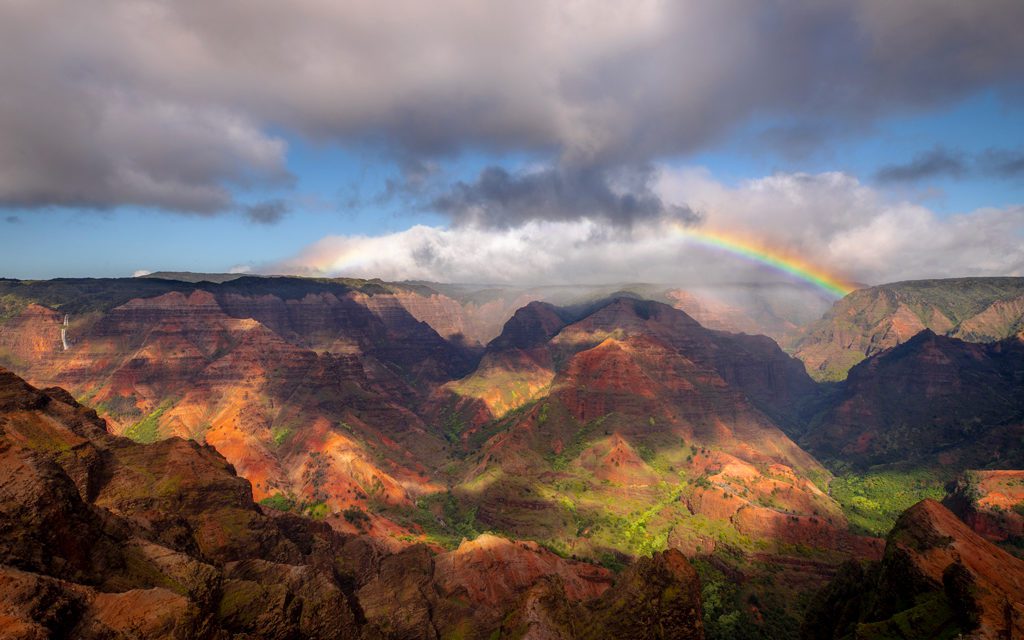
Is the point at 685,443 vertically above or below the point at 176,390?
below

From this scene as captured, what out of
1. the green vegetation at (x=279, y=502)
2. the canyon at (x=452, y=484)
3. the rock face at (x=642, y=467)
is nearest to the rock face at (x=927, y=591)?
the canyon at (x=452, y=484)

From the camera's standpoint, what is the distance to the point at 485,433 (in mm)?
164375

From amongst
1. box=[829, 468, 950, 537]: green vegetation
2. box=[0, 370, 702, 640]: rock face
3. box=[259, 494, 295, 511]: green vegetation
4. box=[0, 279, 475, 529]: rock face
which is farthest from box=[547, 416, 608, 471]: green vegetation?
box=[259, 494, 295, 511]: green vegetation

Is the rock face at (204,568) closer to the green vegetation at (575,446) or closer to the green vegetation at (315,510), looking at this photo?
the green vegetation at (315,510)

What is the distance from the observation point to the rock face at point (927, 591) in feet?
106

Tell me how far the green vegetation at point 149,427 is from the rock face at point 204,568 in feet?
258

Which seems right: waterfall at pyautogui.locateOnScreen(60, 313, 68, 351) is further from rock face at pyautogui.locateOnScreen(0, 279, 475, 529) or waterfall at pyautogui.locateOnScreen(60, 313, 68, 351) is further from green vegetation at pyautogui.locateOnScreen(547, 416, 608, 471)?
green vegetation at pyautogui.locateOnScreen(547, 416, 608, 471)

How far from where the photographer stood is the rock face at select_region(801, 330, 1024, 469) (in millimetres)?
129625

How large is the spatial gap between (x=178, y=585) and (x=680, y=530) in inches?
3509

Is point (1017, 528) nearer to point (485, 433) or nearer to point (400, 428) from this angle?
point (485, 433)

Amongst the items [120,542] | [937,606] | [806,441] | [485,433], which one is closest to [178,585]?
[120,542]

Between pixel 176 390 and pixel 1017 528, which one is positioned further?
pixel 176 390

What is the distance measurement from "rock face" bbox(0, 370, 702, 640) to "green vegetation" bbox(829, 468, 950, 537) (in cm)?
7237

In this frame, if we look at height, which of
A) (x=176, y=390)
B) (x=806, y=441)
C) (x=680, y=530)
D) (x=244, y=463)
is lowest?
(x=806, y=441)
